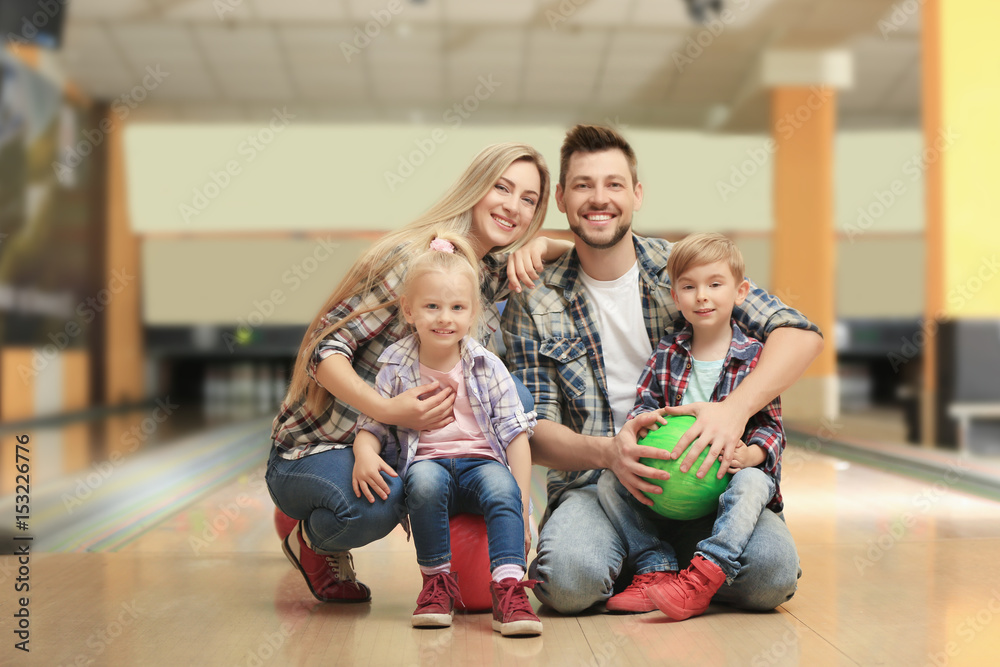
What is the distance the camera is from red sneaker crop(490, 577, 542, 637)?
1376mm

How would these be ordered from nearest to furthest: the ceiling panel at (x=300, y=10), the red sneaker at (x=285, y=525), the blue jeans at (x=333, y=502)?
the blue jeans at (x=333, y=502) < the red sneaker at (x=285, y=525) < the ceiling panel at (x=300, y=10)

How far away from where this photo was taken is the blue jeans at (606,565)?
149 cm

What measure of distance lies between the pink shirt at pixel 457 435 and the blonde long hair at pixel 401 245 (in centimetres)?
18

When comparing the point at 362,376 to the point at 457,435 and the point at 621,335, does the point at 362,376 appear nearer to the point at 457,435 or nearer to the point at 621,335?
the point at 457,435

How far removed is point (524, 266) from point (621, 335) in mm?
242

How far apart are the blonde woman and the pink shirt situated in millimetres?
22

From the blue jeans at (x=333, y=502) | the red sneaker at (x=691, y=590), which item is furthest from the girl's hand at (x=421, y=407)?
the red sneaker at (x=691, y=590)

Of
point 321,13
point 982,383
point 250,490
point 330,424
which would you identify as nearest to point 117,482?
point 250,490

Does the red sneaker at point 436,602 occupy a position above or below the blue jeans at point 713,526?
below

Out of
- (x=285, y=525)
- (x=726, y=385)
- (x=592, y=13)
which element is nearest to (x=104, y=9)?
(x=592, y=13)

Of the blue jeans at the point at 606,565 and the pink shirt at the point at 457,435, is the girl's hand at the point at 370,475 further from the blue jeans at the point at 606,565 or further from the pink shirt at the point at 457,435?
the blue jeans at the point at 606,565

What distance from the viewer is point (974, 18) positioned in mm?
4664

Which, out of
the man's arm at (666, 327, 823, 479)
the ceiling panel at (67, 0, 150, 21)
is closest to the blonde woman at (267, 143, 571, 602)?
the man's arm at (666, 327, 823, 479)

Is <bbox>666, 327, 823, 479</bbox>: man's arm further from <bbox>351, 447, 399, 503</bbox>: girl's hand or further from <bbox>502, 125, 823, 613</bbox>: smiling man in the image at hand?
<bbox>351, 447, 399, 503</bbox>: girl's hand
